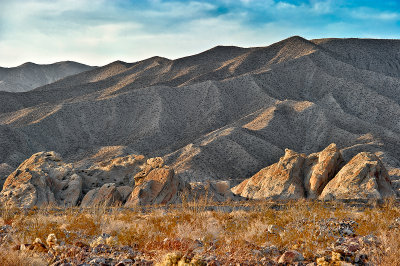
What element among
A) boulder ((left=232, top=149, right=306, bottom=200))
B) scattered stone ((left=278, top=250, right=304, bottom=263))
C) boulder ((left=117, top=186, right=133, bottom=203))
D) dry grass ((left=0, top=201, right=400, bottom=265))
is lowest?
boulder ((left=232, top=149, right=306, bottom=200))

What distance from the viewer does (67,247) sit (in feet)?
22.8

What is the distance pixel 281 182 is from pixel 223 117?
135 ft

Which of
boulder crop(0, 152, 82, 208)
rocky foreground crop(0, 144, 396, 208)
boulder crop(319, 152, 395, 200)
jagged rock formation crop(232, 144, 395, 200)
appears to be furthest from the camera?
jagged rock formation crop(232, 144, 395, 200)

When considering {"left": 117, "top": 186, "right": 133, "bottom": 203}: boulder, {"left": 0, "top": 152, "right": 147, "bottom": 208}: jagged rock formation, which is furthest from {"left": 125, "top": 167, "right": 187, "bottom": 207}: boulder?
{"left": 0, "top": 152, "right": 147, "bottom": 208}: jagged rock formation

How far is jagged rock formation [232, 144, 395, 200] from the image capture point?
2558 cm

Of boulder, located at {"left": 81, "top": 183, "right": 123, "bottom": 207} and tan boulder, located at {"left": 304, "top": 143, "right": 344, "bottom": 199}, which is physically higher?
boulder, located at {"left": 81, "top": 183, "right": 123, "bottom": 207}

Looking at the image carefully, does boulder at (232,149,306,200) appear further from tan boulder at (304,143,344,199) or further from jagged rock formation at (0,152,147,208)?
jagged rock formation at (0,152,147,208)

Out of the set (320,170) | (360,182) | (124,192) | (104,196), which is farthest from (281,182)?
(104,196)

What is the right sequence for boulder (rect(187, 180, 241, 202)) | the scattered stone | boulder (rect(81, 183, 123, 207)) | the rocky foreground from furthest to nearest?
boulder (rect(187, 180, 241, 202))
the rocky foreground
boulder (rect(81, 183, 123, 207))
the scattered stone

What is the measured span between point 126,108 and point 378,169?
54.9 m

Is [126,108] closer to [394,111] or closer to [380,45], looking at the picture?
[394,111]

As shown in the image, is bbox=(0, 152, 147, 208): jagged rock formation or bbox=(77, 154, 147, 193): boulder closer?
bbox=(0, 152, 147, 208): jagged rock formation

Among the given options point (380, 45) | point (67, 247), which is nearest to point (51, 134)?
point (67, 247)

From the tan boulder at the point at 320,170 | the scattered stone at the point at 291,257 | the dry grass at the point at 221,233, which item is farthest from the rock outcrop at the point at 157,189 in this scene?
the scattered stone at the point at 291,257
